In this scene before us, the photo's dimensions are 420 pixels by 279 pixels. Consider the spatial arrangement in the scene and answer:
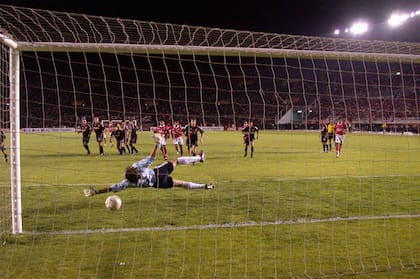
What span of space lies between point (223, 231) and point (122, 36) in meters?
3.34

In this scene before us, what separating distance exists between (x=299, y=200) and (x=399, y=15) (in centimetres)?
2492

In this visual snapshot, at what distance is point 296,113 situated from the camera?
11.7m

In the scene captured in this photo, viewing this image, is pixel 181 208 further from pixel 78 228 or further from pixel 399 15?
pixel 399 15

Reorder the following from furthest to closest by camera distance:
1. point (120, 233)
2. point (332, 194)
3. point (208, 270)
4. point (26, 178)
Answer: point (26, 178) < point (332, 194) < point (120, 233) < point (208, 270)

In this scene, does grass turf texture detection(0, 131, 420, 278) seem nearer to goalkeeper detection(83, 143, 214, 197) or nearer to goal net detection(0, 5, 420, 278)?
goal net detection(0, 5, 420, 278)

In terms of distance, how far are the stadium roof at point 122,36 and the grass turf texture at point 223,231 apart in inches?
71.1

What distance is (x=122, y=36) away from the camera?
6.41 m

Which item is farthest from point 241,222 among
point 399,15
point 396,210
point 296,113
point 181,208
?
point 399,15

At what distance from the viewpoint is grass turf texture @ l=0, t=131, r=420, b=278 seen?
5500 mm

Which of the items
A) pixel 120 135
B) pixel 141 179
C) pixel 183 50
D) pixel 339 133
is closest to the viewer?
pixel 183 50

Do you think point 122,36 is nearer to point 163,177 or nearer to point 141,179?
point 141,179

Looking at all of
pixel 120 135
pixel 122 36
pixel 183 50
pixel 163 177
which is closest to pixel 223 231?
pixel 163 177

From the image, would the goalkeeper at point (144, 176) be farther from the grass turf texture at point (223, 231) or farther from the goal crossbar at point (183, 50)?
the goal crossbar at point (183, 50)

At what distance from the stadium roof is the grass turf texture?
181 cm
